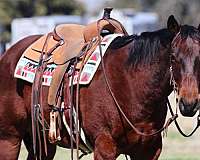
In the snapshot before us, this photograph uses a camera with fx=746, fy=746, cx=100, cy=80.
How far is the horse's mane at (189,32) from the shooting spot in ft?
20.0

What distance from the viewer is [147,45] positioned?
21.4ft

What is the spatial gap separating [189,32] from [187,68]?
336mm

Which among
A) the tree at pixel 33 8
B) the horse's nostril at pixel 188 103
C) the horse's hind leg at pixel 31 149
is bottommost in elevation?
the horse's hind leg at pixel 31 149

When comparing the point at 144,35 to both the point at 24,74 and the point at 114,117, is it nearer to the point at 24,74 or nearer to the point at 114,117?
the point at 114,117

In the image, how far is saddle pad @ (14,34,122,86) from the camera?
686 centimetres

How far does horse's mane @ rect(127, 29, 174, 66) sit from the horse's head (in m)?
0.21

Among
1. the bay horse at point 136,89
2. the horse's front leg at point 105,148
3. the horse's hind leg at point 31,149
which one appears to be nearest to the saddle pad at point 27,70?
the bay horse at point 136,89

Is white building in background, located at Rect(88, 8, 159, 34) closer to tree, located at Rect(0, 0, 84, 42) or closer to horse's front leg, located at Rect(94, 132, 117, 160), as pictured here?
tree, located at Rect(0, 0, 84, 42)

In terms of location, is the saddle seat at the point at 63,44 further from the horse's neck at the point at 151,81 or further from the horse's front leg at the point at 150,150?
the horse's front leg at the point at 150,150

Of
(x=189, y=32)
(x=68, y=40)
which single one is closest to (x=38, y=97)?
(x=68, y=40)

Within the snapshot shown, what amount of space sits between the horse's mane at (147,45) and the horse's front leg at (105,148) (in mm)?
690

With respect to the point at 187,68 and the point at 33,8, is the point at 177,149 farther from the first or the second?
the point at 33,8

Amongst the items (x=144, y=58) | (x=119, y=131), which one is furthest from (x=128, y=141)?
(x=144, y=58)

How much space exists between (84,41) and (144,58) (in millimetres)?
1123
